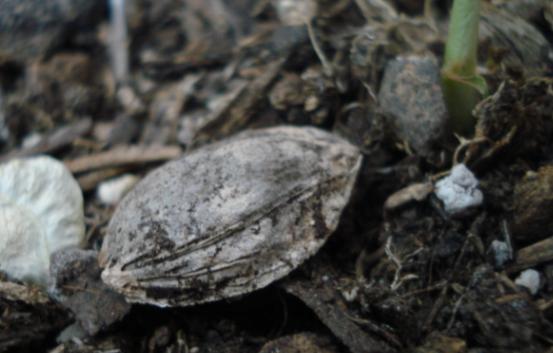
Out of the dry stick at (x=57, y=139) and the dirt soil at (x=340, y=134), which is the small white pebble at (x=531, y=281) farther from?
the dry stick at (x=57, y=139)

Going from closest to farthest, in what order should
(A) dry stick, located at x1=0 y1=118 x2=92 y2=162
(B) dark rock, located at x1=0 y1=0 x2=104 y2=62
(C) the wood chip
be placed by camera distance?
1. (C) the wood chip
2. (A) dry stick, located at x1=0 y1=118 x2=92 y2=162
3. (B) dark rock, located at x1=0 y1=0 x2=104 y2=62

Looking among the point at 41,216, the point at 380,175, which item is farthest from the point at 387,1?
A: the point at 41,216

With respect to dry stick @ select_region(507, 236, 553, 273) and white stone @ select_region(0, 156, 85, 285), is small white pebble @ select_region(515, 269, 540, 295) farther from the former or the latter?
white stone @ select_region(0, 156, 85, 285)

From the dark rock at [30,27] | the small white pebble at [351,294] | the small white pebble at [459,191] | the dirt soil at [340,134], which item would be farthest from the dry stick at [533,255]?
the dark rock at [30,27]

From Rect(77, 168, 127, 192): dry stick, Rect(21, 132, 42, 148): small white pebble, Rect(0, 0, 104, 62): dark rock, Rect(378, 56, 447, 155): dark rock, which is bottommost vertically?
Rect(77, 168, 127, 192): dry stick

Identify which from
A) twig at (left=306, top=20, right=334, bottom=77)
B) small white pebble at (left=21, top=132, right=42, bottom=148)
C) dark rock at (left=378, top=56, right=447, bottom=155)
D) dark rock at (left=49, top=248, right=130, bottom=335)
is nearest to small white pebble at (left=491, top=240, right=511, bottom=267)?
dark rock at (left=378, top=56, right=447, bottom=155)

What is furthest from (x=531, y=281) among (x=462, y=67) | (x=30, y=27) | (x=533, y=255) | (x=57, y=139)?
(x=30, y=27)
